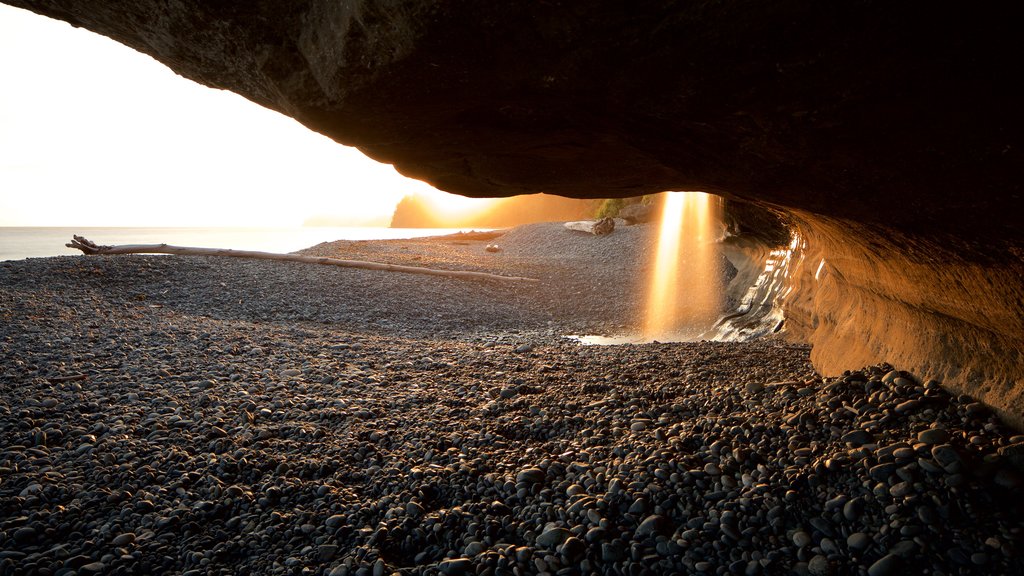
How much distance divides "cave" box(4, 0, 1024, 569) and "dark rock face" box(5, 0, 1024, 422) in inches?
Answer: 0.4

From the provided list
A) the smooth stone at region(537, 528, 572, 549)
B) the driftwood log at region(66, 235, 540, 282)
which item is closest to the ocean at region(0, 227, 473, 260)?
the driftwood log at region(66, 235, 540, 282)

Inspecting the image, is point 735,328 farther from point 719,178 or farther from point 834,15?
point 834,15

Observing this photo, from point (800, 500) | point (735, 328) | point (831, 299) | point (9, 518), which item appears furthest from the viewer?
point (735, 328)

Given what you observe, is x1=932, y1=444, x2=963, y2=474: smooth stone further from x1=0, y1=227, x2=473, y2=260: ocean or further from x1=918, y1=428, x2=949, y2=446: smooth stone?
x1=0, y1=227, x2=473, y2=260: ocean

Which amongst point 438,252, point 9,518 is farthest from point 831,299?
point 438,252

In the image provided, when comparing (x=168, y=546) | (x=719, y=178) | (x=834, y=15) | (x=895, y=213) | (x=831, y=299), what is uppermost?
(x=834, y=15)

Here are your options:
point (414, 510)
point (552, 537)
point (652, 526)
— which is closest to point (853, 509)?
Result: point (652, 526)

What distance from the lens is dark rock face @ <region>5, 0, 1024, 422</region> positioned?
6.68ft

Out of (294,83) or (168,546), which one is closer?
(168,546)

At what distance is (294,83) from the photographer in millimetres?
3064

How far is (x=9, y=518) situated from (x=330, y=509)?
1.88 metres

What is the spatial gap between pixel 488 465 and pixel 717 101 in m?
2.72

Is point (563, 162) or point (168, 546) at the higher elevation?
point (563, 162)

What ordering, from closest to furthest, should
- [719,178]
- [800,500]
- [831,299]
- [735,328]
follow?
[800,500] < [719,178] < [831,299] < [735,328]
